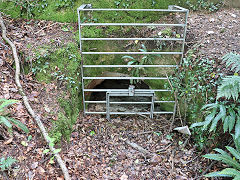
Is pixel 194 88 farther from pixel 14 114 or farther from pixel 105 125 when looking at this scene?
pixel 14 114

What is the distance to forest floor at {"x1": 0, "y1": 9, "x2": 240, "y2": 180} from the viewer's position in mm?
2701

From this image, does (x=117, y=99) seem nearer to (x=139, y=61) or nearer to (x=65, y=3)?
(x=139, y=61)

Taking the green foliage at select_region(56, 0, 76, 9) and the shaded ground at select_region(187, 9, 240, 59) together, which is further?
the green foliage at select_region(56, 0, 76, 9)

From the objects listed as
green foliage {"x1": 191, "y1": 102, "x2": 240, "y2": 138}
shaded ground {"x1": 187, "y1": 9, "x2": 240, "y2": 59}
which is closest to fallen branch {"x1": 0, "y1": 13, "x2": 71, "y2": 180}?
green foliage {"x1": 191, "y1": 102, "x2": 240, "y2": 138}

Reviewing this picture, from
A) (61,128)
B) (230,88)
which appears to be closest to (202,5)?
(230,88)

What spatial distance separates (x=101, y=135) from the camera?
3969 mm

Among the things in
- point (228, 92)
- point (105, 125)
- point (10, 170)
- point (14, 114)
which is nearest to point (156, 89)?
point (105, 125)

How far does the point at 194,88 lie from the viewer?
138 inches

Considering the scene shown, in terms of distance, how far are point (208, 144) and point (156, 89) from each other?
1452 mm

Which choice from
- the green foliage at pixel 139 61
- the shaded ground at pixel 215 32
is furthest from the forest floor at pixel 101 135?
the green foliage at pixel 139 61

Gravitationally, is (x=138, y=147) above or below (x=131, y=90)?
below

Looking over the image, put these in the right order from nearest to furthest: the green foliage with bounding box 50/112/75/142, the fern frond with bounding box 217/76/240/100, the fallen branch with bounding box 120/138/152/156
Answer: the fern frond with bounding box 217/76/240/100 → the green foliage with bounding box 50/112/75/142 → the fallen branch with bounding box 120/138/152/156

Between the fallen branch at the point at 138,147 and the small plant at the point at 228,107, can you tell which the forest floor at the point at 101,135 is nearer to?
the fallen branch at the point at 138,147

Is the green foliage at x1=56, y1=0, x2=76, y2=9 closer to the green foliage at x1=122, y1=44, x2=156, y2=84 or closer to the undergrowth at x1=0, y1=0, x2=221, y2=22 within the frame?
the undergrowth at x1=0, y1=0, x2=221, y2=22
